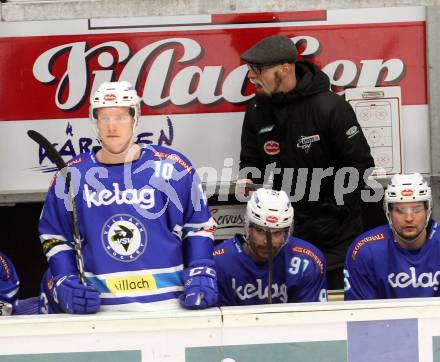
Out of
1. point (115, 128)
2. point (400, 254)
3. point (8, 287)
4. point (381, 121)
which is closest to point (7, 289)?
point (8, 287)

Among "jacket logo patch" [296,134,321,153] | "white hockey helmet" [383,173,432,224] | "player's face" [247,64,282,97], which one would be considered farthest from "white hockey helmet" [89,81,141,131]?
"white hockey helmet" [383,173,432,224]

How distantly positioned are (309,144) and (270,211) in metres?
0.59

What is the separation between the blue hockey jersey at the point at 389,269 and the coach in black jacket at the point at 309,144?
14.4 inches

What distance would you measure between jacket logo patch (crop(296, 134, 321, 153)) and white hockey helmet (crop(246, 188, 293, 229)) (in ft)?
1.42

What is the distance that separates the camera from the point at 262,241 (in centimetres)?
474

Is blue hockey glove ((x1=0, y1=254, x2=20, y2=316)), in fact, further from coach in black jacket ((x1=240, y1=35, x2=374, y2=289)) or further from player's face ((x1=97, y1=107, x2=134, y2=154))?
coach in black jacket ((x1=240, y1=35, x2=374, y2=289))

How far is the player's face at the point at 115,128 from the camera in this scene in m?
4.04

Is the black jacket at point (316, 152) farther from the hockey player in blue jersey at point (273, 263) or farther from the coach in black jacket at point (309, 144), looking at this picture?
the hockey player in blue jersey at point (273, 263)

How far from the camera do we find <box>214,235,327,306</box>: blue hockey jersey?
15.5 feet

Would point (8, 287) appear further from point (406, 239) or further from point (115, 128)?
point (406, 239)

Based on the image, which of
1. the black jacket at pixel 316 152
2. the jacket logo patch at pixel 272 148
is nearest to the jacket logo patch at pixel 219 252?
the black jacket at pixel 316 152

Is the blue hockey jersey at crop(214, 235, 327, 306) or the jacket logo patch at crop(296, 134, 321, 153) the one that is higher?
the jacket logo patch at crop(296, 134, 321, 153)

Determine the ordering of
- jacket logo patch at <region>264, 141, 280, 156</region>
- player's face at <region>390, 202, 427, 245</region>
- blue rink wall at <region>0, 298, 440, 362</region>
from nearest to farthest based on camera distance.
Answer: blue rink wall at <region>0, 298, 440, 362</region> → player's face at <region>390, 202, 427, 245</region> → jacket logo patch at <region>264, 141, 280, 156</region>

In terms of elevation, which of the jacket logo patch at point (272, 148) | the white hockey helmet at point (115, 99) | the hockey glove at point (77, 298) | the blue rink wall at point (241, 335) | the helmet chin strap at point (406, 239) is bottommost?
the blue rink wall at point (241, 335)
